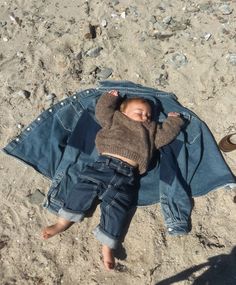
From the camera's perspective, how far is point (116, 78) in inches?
217

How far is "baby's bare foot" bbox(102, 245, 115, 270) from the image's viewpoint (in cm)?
442

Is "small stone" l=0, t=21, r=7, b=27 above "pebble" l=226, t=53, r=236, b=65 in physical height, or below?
above

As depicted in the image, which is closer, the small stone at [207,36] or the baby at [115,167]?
the baby at [115,167]

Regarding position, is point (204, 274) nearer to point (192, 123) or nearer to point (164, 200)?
point (164, 200)

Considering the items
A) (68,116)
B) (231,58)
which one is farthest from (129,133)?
(231,58)

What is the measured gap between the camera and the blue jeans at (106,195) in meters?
4.51

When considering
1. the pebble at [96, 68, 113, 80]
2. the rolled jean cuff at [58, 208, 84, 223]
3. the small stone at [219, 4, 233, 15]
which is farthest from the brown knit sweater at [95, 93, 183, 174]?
the small stone at [219, 4, 233, 15]

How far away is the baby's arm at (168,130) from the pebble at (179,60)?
Answer: 83 centimetres

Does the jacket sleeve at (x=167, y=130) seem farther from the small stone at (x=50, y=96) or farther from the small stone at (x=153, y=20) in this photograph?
the small stone at (x=153, y=20)

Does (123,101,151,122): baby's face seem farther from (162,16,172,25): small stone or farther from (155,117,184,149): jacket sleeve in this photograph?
(162,16,172,25): small stone

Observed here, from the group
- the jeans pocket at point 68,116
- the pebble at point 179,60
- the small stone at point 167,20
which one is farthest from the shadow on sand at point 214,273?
the small stone at point 167,20

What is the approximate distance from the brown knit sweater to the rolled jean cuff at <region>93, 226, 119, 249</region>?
686 millimetres

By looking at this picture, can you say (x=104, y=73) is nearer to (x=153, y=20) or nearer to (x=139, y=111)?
(x=139, y=111)

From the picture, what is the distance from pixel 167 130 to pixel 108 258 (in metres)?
1.34
